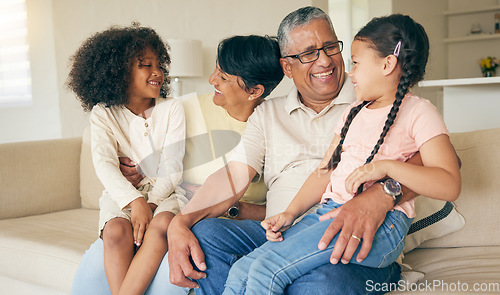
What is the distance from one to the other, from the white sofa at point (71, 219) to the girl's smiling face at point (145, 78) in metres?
0.58

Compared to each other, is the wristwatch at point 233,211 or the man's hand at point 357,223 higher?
the man's hand at point 357,223

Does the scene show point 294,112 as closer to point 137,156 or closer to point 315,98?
point 315,98

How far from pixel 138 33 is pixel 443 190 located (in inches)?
49.2

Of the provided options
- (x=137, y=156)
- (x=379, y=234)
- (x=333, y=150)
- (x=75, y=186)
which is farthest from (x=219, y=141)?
(x=75, y=186)

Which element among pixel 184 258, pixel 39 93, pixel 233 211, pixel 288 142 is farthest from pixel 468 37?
pixel 184 258

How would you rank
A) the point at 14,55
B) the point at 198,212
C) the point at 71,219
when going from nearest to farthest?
the point at 198,212 < the point at 71,219 < the point at 14,55

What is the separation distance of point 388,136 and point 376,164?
0.12m

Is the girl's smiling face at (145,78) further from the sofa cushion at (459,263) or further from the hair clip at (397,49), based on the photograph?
the sofa cushion at (459,263)

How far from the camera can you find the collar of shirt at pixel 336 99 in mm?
1535

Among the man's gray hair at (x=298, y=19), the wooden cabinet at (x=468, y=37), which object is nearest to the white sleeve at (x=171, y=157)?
the man's gray hair at (x=298, y=19)

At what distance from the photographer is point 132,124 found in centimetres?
175

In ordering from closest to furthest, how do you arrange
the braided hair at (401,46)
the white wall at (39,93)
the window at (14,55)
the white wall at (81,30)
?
1. the braided hair at (401,46)
2. the white wall at (81,30)
3. the white wall at (39,93)
4. the window at (14,55)

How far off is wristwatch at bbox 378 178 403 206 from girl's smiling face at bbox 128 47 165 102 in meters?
0.91

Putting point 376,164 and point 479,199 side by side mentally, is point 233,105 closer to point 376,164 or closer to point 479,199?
point 376,164
